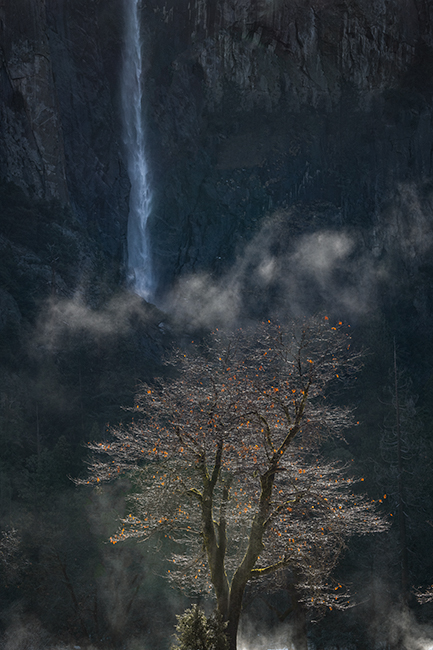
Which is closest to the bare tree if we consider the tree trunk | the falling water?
the tree trunk

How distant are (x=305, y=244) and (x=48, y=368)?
2785cm

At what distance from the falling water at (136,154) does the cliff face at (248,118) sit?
1.00 meters

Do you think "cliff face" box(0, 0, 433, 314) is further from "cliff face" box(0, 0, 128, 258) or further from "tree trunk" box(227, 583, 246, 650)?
"tree trunk" box(227, 583, 246, 650)

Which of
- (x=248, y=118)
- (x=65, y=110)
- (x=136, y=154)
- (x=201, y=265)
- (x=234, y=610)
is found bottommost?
(x=234, y=610)

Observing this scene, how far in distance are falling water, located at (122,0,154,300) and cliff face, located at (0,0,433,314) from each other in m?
1.00

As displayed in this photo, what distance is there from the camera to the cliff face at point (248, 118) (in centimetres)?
4859

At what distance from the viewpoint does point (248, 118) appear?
52.0 meters

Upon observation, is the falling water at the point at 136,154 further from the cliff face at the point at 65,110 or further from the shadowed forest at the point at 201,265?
the cliff face at the point at 65,110

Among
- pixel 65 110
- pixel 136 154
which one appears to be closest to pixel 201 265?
pixel 136 154

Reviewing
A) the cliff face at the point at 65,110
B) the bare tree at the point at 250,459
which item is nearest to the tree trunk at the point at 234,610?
the bare tree at the point at 250,459

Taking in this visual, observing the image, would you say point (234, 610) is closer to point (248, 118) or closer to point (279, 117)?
point (248, 118)

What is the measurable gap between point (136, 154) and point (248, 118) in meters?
11.9

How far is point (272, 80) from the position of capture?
51500mm

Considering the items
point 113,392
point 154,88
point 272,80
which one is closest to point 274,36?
point 272,80
